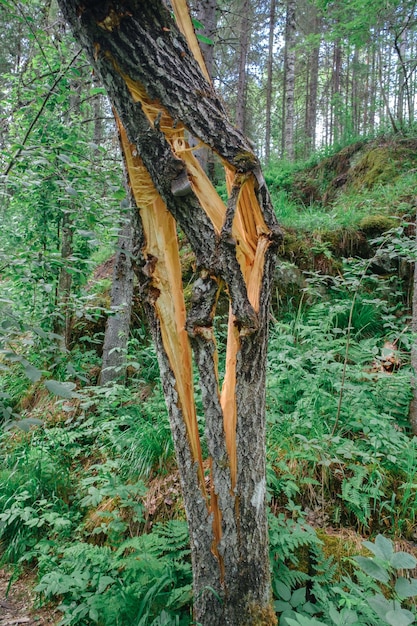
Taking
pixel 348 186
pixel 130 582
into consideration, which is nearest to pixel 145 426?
pixel 130 582

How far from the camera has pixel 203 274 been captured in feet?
5.06

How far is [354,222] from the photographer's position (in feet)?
16.7

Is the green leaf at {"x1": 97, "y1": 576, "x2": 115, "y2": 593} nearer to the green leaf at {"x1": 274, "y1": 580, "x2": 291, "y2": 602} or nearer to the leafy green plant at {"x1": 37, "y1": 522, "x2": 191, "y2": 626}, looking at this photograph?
the leafy green plant at {"x1": 37, "y1": 522, "x2": 191, "y2": 626}

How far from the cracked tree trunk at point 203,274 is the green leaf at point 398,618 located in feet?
2.11

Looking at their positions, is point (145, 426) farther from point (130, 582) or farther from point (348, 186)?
point (348, 186)

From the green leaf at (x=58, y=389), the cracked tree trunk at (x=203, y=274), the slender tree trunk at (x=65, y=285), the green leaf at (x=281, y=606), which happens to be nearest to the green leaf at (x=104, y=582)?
the cracked tree trunk at (x=203, y=274)

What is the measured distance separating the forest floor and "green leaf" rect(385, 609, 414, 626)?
216cm

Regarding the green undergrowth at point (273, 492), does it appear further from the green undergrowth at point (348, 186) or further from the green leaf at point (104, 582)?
the green undergrowth at point (348, 186)

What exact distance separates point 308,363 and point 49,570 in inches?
107

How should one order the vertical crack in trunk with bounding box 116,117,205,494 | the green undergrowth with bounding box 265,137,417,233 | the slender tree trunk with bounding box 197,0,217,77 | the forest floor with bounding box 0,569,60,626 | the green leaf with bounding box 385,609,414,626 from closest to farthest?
the green leaf with bounding box 385,609,414,626 → the vertical crack in trunk with bounding box 116,117,205,494 → the forest floor with bounding box 0,569,60,626 → the slender tree trunk with bounding box 197,0,217,77 → the green undergrowth with bounding box 265,137,417,233

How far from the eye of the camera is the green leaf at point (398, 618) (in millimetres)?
1097

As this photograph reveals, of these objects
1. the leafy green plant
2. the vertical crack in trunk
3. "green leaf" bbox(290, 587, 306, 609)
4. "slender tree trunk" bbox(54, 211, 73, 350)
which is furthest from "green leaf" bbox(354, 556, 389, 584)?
"slender tree trunk" bbox(54, 211, 73, 350)

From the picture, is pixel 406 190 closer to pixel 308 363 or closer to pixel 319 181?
pixel 319 181

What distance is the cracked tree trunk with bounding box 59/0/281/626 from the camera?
141 cm
